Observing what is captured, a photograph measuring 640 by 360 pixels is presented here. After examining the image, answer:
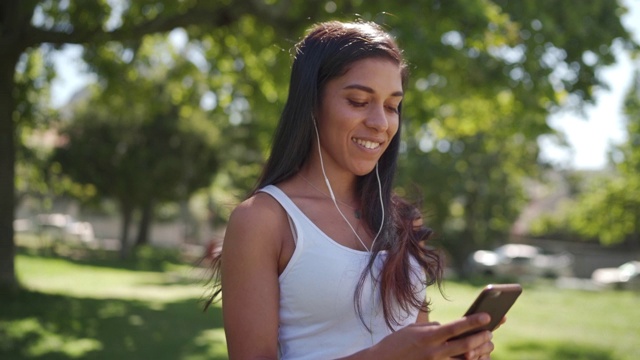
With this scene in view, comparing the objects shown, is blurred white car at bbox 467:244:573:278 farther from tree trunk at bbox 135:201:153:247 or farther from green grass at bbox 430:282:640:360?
tree trunk at bbox 135:201:153:247

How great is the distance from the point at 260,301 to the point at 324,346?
20cm

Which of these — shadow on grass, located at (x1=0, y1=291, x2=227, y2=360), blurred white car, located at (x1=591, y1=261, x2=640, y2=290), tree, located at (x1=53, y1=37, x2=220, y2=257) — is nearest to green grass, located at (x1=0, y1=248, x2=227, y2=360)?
shadow on grass, located at (x1=0, y1=291, x2=227, y2=360)

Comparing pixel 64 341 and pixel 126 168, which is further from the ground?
pixel 126 168

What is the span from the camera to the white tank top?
6.93 feet

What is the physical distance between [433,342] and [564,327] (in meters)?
14.1

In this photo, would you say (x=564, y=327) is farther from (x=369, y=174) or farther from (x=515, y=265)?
(x=515, y=265)

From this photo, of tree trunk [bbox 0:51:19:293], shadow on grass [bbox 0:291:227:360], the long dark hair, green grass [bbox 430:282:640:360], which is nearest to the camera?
the long dark hair

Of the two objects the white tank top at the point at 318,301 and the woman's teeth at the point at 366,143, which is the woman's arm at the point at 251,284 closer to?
the white tank top at the point at 318,301

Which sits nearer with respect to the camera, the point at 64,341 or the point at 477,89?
the point at 64,341

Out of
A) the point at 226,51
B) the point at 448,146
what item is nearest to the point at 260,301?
the point at 226,51

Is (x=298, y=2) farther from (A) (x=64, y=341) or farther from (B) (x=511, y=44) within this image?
(A) (x=64, y=341)

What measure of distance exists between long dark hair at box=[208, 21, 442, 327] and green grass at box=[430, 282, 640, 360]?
4349 millimetres

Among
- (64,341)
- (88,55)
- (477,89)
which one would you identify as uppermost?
(88,55)

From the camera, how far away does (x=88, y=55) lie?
14.4m
